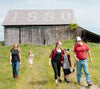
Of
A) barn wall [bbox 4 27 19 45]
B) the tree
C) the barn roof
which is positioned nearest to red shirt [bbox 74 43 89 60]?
the tree

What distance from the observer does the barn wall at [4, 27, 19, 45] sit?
2670 cm

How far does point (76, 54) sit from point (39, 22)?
20967 millimetres

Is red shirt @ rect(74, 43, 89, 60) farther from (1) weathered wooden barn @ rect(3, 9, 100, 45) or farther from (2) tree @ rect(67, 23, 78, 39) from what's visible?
(1) weathered wooden barn @ rect(3, 9, 100, 45)

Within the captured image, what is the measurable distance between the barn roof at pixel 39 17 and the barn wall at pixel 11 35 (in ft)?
3.73

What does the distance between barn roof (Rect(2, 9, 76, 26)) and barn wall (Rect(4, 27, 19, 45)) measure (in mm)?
1138

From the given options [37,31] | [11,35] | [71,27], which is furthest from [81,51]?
[11,35]

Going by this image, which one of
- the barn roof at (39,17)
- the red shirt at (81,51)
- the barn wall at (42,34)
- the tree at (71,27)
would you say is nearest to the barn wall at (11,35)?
the barn wall at (42,34)

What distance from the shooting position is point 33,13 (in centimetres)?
2966

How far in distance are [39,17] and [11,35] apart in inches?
224

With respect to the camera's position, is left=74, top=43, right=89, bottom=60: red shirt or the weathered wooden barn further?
the weathered wooden barn

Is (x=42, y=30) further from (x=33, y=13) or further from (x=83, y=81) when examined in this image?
(x=83, y=81)

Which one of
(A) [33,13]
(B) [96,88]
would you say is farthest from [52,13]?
(B) [96,88]

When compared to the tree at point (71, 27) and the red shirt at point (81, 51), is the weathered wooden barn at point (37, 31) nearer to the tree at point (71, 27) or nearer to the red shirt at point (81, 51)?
the tree at point (71, 27)

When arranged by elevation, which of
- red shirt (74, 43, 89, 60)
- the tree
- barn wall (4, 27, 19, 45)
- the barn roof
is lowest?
barn wall (4, 27, 19, 45)
